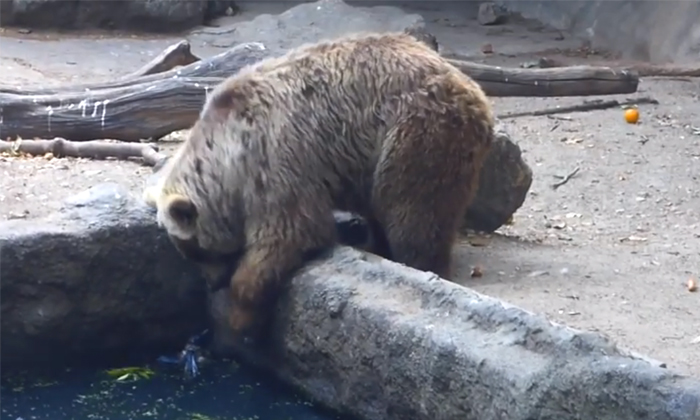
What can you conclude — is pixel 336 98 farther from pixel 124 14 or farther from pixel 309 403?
pixel 124 14

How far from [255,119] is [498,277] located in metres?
1.46

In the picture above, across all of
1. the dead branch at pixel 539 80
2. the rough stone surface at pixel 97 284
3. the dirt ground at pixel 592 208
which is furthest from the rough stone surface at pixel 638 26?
the rough stone surface at pixel 97 284

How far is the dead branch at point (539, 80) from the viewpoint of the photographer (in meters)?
8.33

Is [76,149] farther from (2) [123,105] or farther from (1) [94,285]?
(1) [94,285]

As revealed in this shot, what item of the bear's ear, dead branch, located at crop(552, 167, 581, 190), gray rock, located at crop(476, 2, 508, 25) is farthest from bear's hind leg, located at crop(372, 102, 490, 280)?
gray rock, located at crop(476, 2, 508, 25)

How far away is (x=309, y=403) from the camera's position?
4.99 meters

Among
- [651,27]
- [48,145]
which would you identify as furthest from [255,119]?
[651,27]

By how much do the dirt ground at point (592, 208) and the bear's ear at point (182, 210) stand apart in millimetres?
769

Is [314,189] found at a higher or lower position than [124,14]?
higher

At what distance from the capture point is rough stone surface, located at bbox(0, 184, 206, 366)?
204 inches

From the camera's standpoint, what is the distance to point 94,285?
17.7ft

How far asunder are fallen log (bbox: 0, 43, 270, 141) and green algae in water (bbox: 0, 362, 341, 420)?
2.48 metres

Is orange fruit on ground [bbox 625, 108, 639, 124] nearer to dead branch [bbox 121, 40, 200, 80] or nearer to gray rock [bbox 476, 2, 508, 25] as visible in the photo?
dead branch [bbox 121, 40, 200, 80]

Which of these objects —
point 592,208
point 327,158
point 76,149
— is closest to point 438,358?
point 327,158
